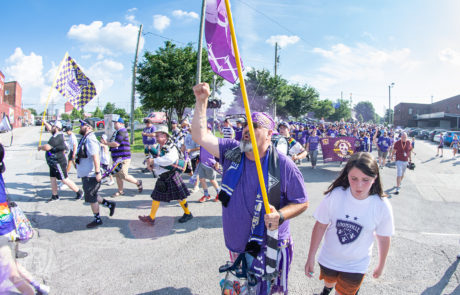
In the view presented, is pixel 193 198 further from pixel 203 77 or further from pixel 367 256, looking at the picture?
pixel 203 77

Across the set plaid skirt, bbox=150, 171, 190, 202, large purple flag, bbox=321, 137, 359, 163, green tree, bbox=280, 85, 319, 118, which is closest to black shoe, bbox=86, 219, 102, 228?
plaid skirt, bbox=150, 171, 190, 202

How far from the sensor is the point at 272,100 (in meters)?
26.3

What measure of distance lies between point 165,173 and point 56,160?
3.04 metres

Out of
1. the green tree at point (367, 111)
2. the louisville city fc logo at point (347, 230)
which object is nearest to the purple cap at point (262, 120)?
the louisville city fc logo at point (347, 230)

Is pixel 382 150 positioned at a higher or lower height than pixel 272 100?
lower

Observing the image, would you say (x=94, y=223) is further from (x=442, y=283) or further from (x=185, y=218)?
(x=442, y=283)

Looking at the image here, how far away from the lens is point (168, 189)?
4.63 m

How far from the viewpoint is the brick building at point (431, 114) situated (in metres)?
48.2

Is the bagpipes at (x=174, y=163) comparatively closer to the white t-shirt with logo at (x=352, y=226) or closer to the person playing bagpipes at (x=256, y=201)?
the person playing bagpipes at (x=256, y=201)

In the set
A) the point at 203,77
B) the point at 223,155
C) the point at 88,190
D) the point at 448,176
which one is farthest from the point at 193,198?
the point at 203,77

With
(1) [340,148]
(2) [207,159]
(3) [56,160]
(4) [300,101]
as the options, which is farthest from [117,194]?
(4) [300,101]

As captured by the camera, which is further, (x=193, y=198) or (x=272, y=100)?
(x=272, y=100)

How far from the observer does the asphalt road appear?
3085 millimetres

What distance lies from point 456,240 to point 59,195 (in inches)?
329
